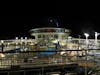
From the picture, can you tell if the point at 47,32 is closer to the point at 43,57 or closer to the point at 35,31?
the point at 35,31

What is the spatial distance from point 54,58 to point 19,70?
3.27 metres

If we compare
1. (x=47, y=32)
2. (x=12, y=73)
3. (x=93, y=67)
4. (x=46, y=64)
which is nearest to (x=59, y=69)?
(x=46, y=64)

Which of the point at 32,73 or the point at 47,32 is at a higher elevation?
the point at 47,32

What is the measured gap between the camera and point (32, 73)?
1045cm

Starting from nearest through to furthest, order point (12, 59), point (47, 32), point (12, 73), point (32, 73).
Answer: point (12, 73) < point (32, 73) < point (12, 59) < point (47, 32)

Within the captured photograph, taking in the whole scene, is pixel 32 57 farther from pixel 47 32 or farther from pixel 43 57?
pixel 47 32

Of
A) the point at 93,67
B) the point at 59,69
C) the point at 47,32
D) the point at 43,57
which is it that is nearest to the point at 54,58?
the point at 43,57

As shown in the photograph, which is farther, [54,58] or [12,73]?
[54,58]

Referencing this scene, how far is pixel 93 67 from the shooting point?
9.70 meters

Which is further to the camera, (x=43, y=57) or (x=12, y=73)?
(x=43, y=57)

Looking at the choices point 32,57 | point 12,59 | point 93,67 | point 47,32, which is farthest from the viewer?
point 47,32

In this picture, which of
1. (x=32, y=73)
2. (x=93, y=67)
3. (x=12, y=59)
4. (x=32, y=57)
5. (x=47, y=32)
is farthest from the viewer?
(x=47, y=32)

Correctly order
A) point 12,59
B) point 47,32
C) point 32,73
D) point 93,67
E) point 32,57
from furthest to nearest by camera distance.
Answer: point 47,32
point 32,57
point 12,59
point 32,73
point 93,67

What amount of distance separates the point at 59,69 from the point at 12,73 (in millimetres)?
2461
